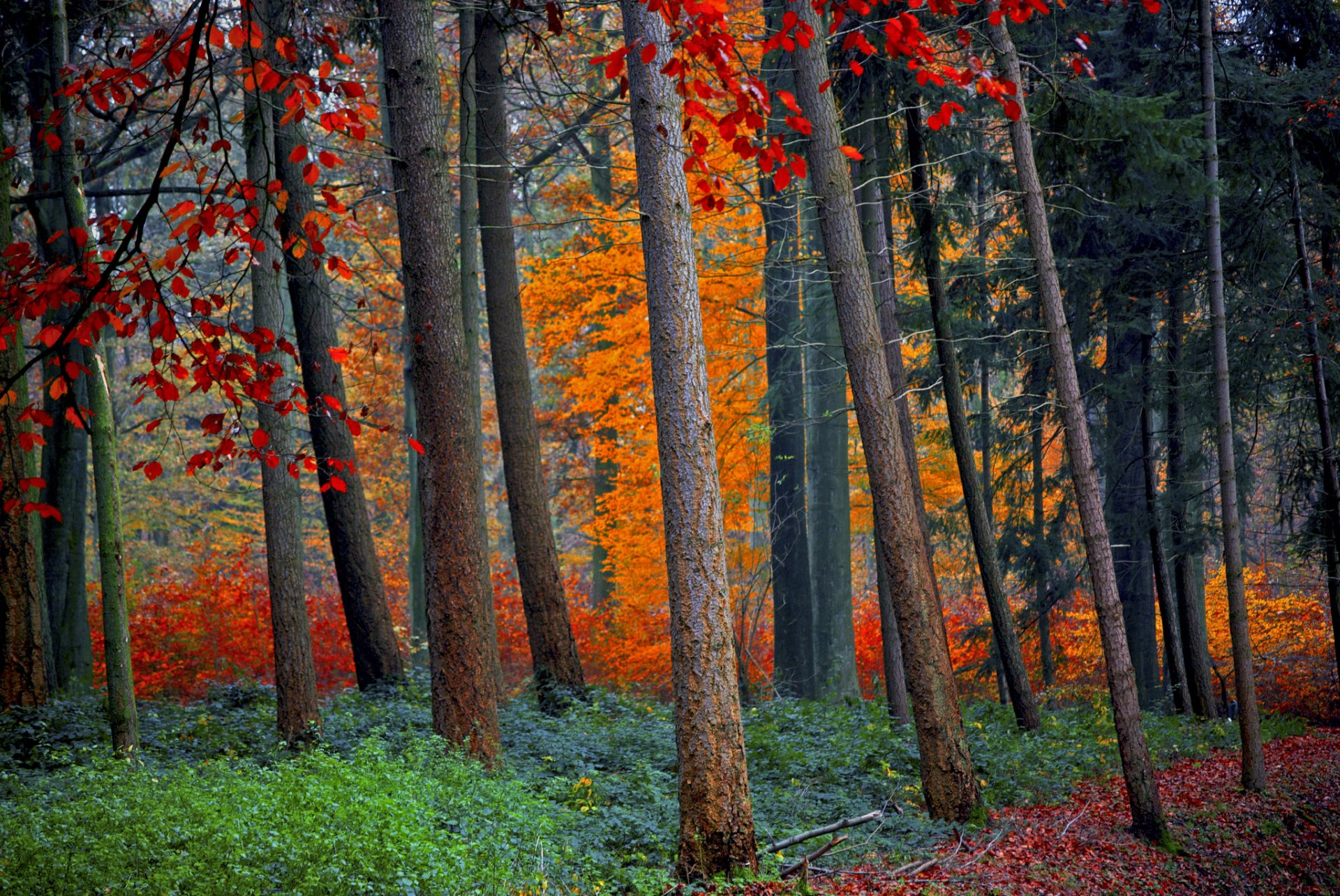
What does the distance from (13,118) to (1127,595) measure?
57.7ft

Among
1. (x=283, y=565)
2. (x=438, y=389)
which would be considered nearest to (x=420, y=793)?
(x=438, y=389)

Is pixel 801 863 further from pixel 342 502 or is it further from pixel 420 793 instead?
pixel 342 502

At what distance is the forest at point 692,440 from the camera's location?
466 centimetres

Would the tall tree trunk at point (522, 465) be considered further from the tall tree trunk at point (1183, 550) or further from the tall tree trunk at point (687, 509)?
the tall tree trunk at point (1183, 550)

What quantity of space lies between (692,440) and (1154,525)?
9.35m

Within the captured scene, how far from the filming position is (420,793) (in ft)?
17.6

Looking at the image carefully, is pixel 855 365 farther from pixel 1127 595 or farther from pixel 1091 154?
pixel 1127 595

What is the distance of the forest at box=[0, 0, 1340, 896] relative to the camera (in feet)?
15.3

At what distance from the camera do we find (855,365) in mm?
7512

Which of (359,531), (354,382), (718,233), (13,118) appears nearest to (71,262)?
(359,531)

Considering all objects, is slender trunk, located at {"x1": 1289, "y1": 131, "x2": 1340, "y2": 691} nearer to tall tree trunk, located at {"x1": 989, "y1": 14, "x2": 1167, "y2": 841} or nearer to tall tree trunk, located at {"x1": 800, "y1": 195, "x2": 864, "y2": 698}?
tall tree trunk, located at {"x1": 989, "y1": 14, "x2": 1167, "y2": 841}

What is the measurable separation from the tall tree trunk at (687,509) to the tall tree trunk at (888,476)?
194 cm

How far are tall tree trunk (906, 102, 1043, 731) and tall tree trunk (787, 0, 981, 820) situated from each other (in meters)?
→ 2.50

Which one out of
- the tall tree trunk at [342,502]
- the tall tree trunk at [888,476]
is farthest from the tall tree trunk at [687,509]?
the tall tree trunk at [342,502]
